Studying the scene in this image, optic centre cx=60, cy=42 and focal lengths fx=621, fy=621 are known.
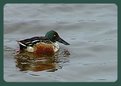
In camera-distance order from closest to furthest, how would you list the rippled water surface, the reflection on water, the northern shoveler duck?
1. the rippled water surface
2. the reflection on water
3. the northern shoveler duck

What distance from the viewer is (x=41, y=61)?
1104 cm

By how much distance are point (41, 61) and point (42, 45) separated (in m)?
1.03

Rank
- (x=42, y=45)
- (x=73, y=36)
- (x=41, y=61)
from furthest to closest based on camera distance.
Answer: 1. (x=73, y=36)
2. (x=42, y=45)
3. (x=41, y=61)

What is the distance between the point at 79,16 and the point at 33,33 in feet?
6.61

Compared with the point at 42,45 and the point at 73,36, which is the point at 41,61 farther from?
the point at 73,36

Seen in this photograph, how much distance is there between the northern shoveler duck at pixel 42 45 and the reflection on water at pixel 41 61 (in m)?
0.15

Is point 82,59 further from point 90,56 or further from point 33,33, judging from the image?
point 33,33

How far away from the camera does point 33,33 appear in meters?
12.8

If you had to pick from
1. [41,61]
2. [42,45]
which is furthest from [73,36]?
[41,61]

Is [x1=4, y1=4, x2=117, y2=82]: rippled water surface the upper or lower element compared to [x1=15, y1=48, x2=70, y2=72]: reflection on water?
upper

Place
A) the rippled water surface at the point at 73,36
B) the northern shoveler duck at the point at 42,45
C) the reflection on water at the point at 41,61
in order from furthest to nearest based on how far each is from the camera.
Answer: the northern shoveler duck at the point at 42,45, the reflection on water at the point at 41,61, the rippled water surface at the point at 73,36

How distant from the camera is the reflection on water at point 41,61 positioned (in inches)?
414

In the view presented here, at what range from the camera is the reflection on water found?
10508mm

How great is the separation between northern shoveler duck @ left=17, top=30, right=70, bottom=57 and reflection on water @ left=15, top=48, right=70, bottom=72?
153 millimetres
